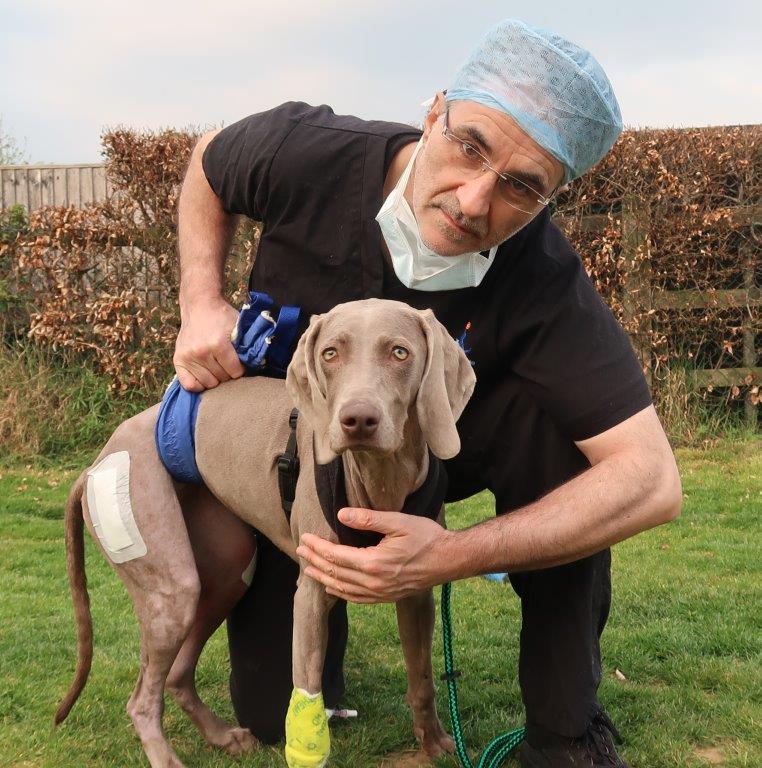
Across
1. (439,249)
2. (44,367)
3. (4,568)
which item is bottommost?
(4,568)

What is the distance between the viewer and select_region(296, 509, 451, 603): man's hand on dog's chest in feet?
8.40

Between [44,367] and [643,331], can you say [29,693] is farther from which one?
[643,331]

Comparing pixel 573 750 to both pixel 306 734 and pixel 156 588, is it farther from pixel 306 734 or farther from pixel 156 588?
pixel 156 588

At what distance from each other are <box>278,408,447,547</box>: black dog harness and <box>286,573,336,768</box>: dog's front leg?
18 cm

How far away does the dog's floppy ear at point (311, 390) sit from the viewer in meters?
2.47

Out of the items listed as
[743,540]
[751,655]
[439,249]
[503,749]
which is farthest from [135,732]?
[743,540]

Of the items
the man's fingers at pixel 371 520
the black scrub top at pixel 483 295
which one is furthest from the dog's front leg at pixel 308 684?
the black scrub top at pixel 483 295

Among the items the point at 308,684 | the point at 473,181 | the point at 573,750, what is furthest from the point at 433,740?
the point at 473,181

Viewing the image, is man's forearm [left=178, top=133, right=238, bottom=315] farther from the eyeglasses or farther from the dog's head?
the eyeglasses

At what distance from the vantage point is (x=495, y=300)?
3020 mm

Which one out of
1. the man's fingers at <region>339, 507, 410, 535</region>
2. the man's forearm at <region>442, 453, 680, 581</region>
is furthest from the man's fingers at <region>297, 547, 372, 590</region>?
the man's forearm at <region>442, 453, 680, 581</region>

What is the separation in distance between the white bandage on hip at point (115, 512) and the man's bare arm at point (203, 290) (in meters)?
0.38

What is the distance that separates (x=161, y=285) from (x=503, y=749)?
5.92m

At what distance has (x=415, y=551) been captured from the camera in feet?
8.50
